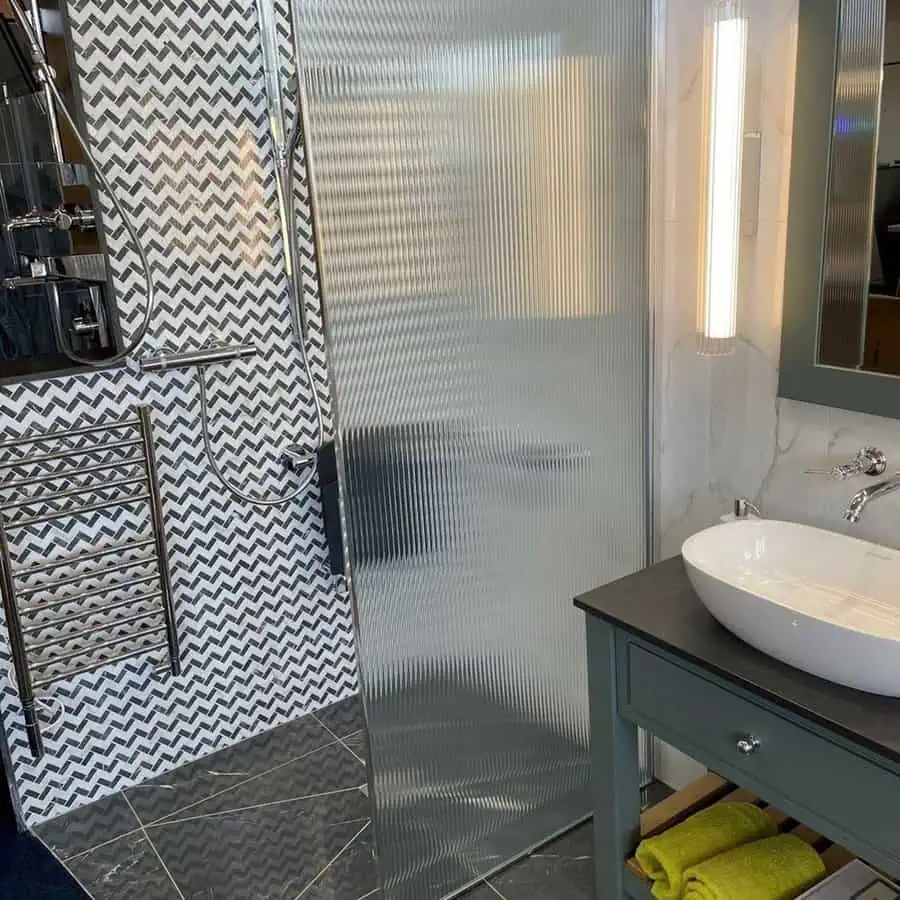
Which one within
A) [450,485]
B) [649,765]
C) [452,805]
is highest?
[450,485]

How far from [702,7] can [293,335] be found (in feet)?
4.74

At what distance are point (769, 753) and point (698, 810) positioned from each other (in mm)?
519

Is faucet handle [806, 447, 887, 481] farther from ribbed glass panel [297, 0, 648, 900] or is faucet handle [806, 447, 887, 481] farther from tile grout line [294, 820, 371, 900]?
tile grout line [294, 820, 371, 900]

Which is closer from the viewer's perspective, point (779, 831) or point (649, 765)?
point (779, 831)

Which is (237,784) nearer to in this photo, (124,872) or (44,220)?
(124,872)

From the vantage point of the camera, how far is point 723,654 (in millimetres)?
1474

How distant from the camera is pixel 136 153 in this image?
2.38m

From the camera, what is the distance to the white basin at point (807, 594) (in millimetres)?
1273

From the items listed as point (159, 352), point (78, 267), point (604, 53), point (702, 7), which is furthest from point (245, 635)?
point (702, 7)

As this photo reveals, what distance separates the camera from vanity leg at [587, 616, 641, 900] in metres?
1.68

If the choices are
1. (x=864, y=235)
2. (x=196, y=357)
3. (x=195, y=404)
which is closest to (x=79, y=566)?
(x=195, y=404)

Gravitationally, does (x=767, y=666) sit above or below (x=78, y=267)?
below

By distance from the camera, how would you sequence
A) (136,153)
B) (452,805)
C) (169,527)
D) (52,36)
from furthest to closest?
(169,527)
(136,153)
(52,36)
(452,805)

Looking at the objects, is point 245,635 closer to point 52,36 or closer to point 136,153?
point 136,153
